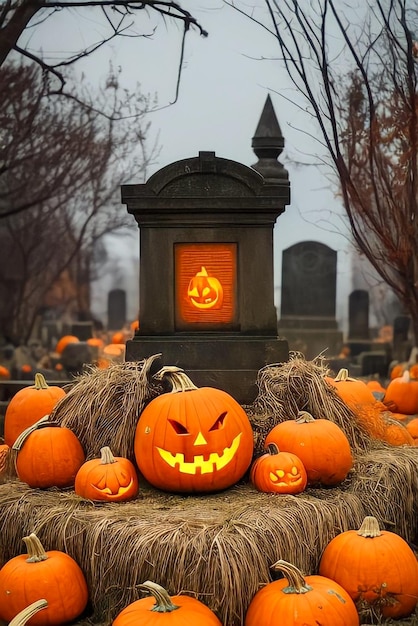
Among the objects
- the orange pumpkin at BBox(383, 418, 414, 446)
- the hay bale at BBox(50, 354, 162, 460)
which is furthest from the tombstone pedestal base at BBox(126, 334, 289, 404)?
the orange pumpkin at BBox(383, 418, 414, 446)

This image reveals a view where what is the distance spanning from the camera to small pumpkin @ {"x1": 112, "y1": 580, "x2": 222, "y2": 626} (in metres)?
3.34

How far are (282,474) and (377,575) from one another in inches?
29.9

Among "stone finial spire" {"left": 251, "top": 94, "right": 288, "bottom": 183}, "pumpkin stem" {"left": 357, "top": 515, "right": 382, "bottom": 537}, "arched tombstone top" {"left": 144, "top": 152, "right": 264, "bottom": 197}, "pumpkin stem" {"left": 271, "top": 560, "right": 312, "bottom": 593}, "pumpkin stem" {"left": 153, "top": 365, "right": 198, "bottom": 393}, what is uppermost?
"stone finial spire" {"left": 251, "top": 94, "right": 288, "bottom": 183}

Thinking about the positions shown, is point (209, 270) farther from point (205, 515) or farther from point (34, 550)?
point (34, 550)

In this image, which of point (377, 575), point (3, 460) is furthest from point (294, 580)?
point (3, 460)

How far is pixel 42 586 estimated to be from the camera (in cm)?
384

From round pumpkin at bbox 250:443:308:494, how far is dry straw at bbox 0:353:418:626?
65mm

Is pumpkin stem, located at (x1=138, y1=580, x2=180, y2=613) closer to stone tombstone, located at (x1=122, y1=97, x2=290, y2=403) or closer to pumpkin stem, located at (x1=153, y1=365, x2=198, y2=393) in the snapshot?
pumpkin stem, located at (x1=153, y1=365, x2=198, y2=393)

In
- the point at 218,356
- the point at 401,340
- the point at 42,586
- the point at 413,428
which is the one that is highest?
the point at 218,356

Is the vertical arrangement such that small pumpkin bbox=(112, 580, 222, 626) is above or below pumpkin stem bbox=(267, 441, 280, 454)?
below

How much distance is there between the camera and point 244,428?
182 inches

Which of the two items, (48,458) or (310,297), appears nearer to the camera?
(48,458)

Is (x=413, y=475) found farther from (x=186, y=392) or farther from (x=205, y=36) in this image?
(x=205, y=36)

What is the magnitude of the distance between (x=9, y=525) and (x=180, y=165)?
8.59ft
